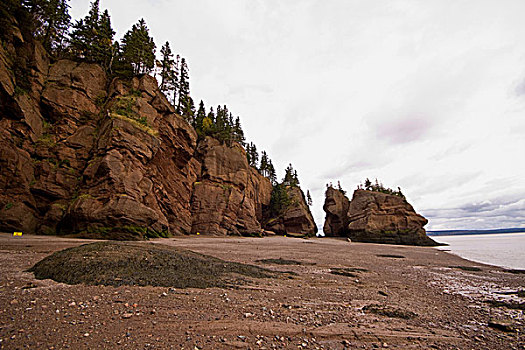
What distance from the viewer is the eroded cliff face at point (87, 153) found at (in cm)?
1917

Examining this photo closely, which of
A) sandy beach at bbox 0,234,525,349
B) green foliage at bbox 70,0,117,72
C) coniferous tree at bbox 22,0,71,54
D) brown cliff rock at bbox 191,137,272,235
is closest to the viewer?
sandy beach at bbox 0,234,525,349

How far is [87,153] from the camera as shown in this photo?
82.4 feet

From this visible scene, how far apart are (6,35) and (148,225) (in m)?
23.6

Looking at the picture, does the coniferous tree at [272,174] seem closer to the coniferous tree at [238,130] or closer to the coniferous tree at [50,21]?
the coniferous tree at [238,130]

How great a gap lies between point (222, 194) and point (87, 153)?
69.4ft

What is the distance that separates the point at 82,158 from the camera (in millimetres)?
24672

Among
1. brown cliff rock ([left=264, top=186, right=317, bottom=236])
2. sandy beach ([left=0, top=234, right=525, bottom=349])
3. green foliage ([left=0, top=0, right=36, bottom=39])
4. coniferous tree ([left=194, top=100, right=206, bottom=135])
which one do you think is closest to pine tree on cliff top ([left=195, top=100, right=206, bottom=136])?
coniferous tree ([left=194, top=100, right=206, bottom=135])

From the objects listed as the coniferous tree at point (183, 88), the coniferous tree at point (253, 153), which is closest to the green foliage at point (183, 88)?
the coniferous tree at point (183, 88)

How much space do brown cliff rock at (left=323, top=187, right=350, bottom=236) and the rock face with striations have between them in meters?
11.0

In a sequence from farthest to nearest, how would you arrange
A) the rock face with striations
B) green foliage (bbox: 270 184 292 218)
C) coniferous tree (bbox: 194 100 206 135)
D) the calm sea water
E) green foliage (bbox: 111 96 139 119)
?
green foliage (bbox: 270 184 292 218)
coniferous tree (bbox: 194 100 206 135)
the rock face with striations
green foliage (bbox: 111 96 139 119)
the calm sea water

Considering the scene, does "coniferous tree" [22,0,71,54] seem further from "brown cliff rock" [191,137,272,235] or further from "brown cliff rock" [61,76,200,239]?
"brown cliff rock" [191,137,272,235]

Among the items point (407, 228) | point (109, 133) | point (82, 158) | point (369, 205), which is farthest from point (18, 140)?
point (407, 228)

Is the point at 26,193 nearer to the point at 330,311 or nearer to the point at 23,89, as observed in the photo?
the point at 23,89

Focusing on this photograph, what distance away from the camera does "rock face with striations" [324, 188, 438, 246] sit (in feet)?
142
